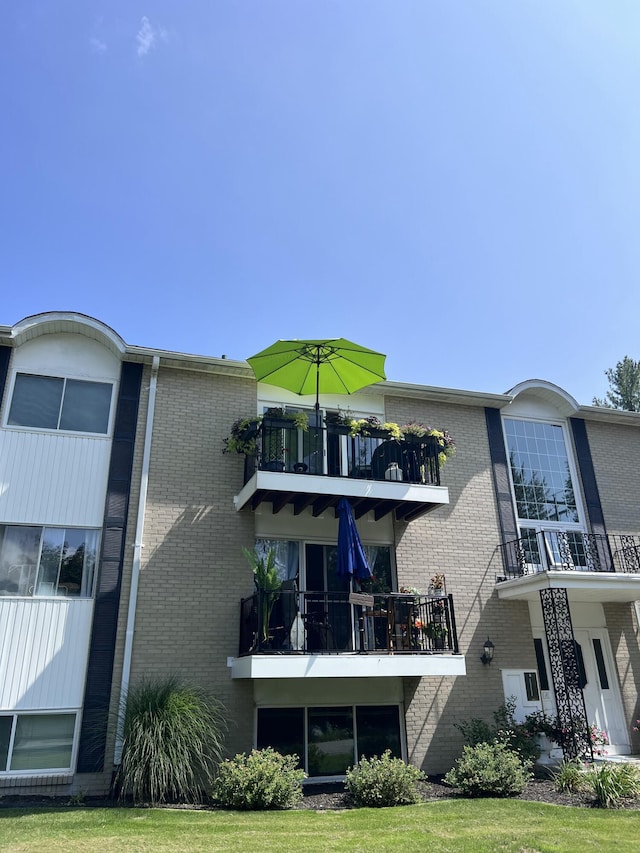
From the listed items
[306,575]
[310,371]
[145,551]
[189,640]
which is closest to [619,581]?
[306,575]

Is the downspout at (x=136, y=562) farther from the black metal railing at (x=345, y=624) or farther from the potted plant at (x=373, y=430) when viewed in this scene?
the potted plant at (x=373, y=430)

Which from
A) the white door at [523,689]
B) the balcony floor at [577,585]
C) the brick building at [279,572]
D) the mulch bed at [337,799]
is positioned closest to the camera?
the mulch bed at [337,799]

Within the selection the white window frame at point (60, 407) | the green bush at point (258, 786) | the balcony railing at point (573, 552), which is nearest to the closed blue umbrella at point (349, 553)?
the green bush at point (258, 786)

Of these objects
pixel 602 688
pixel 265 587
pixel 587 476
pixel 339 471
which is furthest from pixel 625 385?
pixel 265 587

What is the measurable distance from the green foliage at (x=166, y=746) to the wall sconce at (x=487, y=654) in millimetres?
5326

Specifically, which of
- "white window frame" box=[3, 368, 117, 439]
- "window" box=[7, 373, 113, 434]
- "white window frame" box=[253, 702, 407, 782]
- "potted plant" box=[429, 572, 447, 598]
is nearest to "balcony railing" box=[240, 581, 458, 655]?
"potted plant" box=[429, 572, 447, 598]

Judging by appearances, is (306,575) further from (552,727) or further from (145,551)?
(552,727)

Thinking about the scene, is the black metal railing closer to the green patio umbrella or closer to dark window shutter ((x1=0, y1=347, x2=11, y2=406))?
the green patio umbrella

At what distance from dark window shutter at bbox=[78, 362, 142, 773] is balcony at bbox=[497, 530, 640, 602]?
298 inches

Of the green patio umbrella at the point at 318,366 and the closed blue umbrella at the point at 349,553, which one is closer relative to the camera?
the closed blue umbrella at the point at 349,553

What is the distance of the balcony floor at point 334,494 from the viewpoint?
11.1 meters

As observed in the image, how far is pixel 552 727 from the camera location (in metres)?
11.2

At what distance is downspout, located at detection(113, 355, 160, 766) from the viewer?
9.80 metres

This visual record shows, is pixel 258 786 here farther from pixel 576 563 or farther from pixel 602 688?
pixel 576 563
